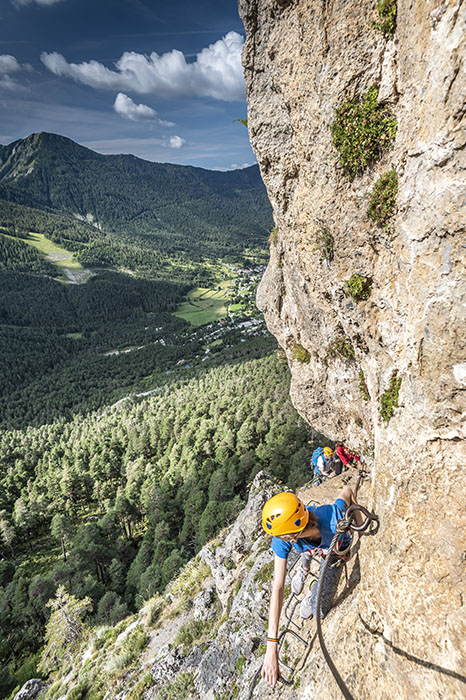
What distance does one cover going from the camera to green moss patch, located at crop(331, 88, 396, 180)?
21.0ft

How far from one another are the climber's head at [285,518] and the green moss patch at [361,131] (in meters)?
7.09

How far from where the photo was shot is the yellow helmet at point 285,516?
5.46 meters

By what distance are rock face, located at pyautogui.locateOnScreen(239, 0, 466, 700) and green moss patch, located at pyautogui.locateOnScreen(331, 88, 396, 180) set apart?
0.18m

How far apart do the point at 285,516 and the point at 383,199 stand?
650cm

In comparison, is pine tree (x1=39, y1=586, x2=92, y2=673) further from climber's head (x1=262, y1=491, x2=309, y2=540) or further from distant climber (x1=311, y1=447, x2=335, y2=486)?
climber's head (x1=262, y1=491, x2=309, y2=540)

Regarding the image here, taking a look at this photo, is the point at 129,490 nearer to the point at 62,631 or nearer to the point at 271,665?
the point at 62,631

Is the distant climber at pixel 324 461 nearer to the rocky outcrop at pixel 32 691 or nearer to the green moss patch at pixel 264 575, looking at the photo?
the green moss patch at pixel 264 575

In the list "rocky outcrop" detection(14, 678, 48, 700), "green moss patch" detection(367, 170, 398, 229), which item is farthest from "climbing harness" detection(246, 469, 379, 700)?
"rocky outcrop" detection(14, 678, 48, 700)

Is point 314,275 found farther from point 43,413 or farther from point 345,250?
point 43,413

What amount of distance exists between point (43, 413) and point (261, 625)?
145 meters

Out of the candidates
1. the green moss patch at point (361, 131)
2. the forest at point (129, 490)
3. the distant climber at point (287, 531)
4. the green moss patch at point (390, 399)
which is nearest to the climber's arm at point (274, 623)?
the distant climber at point (287, 531)

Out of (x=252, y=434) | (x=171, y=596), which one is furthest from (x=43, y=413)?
(x=171, y=596)

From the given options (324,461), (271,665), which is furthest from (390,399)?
(324,461)

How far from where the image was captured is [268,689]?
625 centimetres
